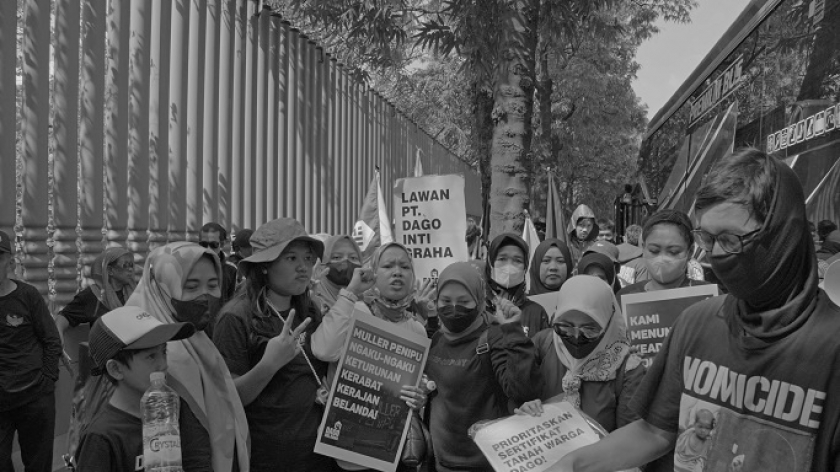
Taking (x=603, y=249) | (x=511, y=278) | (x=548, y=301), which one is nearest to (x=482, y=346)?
(x=548, y=301)

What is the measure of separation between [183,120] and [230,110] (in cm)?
128

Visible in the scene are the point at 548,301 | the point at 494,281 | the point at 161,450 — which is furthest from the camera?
the point at 494,281

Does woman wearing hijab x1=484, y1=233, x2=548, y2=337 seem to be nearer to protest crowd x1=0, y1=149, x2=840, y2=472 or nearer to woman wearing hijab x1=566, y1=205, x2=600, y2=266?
protest crowd x1=0, y1=149, x2=840, y2=472

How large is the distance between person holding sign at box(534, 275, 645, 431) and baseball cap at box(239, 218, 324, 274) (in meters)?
Answer: 1.32

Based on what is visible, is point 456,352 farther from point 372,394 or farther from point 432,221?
point 432,221

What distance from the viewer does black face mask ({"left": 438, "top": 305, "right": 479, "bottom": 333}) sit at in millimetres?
4688

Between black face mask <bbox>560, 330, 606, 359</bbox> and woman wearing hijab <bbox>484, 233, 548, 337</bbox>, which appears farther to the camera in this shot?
woman wearing hijab <bbox>484, 233, 548, 337</bbox>

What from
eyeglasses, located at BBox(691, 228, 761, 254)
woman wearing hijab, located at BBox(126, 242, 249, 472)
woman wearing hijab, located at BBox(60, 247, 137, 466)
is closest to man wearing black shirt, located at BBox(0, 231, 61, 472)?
woman wearing hijab, located at BBox(60, 247, 137, 466)

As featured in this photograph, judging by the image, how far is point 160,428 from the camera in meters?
2.86

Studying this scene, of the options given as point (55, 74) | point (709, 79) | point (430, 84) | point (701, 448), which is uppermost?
point (430, 84)

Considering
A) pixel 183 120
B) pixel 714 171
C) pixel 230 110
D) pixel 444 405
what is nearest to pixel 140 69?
pixel 183 120

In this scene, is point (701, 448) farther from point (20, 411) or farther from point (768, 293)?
point (20, 411)

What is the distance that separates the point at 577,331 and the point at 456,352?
2.83 ft

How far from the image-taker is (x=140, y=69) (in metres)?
9.46
